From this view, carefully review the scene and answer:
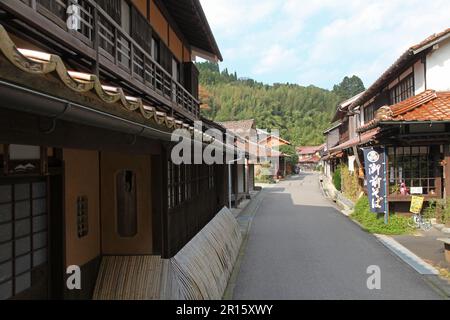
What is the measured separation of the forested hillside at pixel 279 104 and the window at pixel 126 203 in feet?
271

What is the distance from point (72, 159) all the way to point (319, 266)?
7.17 m

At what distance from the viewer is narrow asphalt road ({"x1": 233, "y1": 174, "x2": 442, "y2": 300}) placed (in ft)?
26.7

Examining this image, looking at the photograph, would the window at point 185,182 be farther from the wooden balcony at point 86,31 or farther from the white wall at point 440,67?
the white wall at point 440,67

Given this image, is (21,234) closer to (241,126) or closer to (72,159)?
(72,159)

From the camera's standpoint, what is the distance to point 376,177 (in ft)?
48.4

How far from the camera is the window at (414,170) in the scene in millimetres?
14625

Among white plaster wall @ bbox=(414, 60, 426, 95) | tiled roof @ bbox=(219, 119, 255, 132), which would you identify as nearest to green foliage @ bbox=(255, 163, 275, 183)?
tiled roof @ bbox=(219, 119, 255, 132)

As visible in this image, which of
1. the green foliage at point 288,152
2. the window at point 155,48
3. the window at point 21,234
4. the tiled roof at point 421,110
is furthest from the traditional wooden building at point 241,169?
the green foliage at point 288,152

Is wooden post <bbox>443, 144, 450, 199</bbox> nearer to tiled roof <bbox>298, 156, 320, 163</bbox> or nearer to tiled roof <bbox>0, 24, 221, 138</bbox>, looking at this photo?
tiled roof <bbox>0, 24, 221, 138</bbox>

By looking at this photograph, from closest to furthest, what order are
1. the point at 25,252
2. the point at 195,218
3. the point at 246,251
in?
1. the point at 25,252
2. the point at 195,218
3. the point at 246,251
